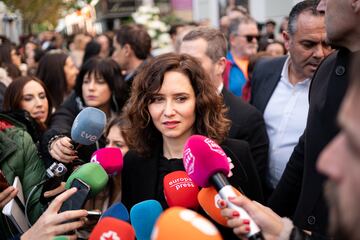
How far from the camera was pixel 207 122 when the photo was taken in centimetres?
247

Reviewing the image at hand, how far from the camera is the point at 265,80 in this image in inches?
134

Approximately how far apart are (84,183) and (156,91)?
26.3 inches

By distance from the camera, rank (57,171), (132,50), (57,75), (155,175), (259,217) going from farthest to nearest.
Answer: (132,50), (57,75), (155,175), (57,171), (259,217)

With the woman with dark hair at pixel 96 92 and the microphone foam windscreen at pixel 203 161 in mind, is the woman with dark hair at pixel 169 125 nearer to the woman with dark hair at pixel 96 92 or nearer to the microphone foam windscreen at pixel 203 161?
the microphone foam windscreen at pixel 203 161

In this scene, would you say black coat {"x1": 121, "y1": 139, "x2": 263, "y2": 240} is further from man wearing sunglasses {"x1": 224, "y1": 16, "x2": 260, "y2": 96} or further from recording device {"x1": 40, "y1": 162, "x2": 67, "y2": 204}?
man wearing sunglasses {"x1": 224, "y1": 16, "x2": 260, "y2": 96}

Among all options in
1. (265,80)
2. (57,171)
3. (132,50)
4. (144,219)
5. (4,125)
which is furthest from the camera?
(132,50)

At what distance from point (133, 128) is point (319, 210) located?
43.1 inches

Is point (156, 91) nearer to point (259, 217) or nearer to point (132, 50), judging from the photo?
point (259, 217)

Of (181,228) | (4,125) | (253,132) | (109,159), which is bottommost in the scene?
(253,132)

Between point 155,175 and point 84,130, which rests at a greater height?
point 84,130

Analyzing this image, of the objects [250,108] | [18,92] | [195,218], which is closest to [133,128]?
[250,108]

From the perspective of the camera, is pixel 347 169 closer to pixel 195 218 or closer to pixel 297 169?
pixel 195 218

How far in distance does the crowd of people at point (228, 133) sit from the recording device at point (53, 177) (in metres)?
0.04

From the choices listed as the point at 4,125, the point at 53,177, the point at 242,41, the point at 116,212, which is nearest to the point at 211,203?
the point at 116,212
